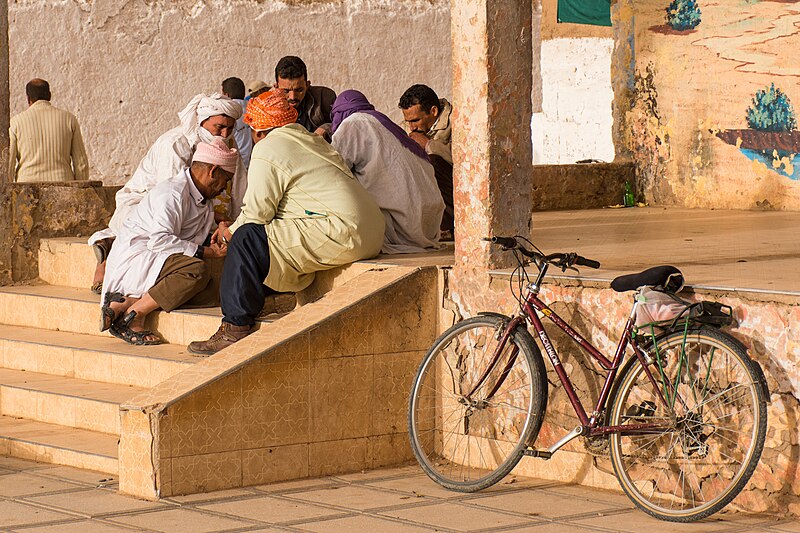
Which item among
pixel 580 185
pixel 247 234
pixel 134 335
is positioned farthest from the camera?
pixel 580 185

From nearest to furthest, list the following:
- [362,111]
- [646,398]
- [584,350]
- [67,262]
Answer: [646,398]
[584,350]
[362,111]
[67,262]

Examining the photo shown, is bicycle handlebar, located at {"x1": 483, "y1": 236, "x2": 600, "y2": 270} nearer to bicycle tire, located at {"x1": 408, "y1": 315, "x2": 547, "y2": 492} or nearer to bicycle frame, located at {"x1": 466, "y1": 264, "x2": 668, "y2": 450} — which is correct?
bicycle frame, located at {"x1": 466, "y1": 264, "x2": 668, "y2": 450}

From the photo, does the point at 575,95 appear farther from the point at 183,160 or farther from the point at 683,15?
the point at 183,160

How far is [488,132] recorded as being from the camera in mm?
7031

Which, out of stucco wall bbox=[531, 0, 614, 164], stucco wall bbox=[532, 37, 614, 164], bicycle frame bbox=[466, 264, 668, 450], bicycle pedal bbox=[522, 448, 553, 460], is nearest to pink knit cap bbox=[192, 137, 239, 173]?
bicycle frame bbox=[466, 264, 668, 450]

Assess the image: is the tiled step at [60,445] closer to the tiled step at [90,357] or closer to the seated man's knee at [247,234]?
the tiled step at [90,357]

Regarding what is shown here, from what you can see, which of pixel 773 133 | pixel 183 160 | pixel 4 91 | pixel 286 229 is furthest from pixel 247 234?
pixel 773 133

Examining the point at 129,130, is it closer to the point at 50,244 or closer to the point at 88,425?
the point at 50,244

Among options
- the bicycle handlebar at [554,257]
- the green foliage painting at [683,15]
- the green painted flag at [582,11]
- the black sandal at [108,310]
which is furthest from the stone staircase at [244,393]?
the green painted flag at [582,11]

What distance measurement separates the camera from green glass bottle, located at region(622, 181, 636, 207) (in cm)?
1210

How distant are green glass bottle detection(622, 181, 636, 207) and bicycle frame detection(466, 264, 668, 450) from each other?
5.48m

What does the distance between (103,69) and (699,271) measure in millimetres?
9975

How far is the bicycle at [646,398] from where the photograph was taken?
5.96 m

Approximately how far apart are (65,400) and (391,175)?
221cm
